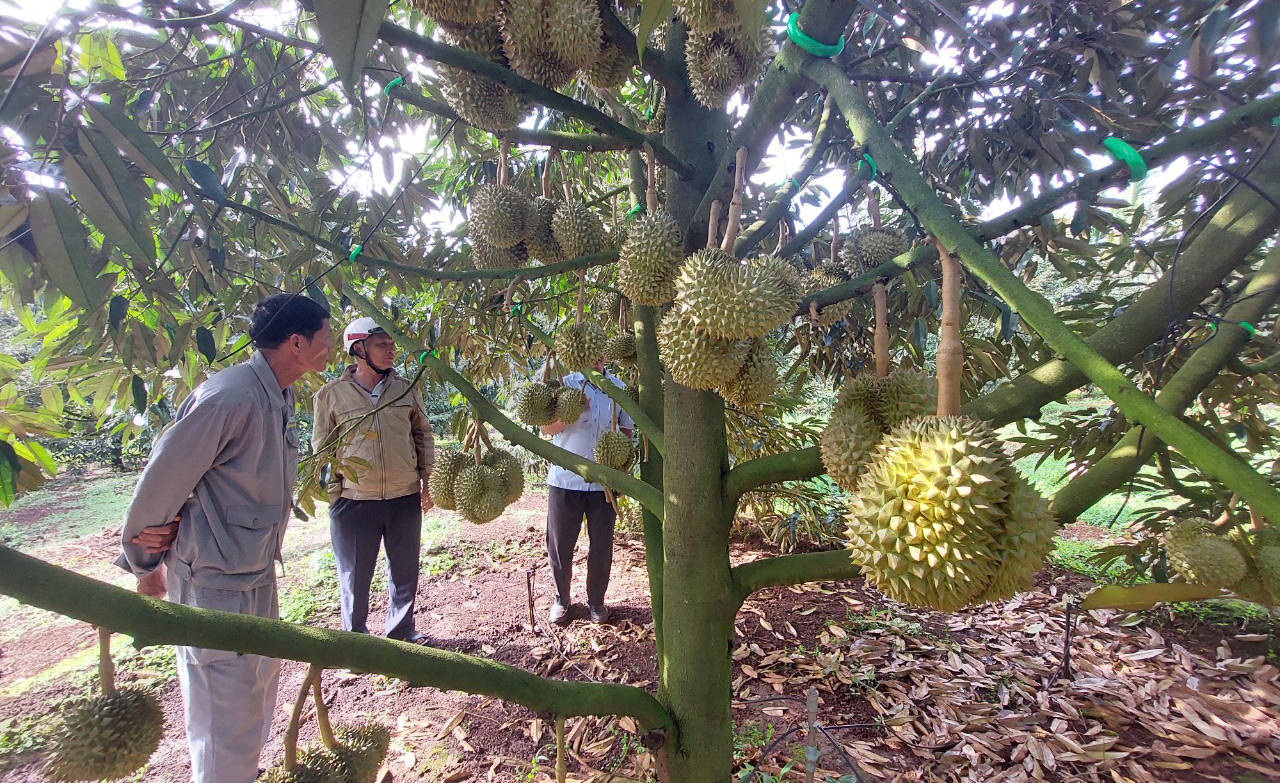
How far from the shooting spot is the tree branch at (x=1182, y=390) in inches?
46.5

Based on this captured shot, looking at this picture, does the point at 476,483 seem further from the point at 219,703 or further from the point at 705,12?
the point at 705,12

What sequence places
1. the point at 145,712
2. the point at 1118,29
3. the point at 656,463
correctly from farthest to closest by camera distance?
the point at 656,463
the point at 1118,29
the point at 145,712

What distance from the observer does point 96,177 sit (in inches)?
32.7

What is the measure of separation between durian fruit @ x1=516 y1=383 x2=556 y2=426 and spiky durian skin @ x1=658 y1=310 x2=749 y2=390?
1.33 m

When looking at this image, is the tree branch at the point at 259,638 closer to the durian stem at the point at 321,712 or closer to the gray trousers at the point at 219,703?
the durian stem at the point at 321,712

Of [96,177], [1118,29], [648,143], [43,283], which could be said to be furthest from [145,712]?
[1118,29]

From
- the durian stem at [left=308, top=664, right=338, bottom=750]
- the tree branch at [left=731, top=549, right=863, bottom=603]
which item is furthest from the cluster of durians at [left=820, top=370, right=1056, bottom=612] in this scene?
the durian stem at [left=308, top=664, right=338, bottom=750]

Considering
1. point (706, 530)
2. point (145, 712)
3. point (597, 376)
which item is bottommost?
point (145, 712)

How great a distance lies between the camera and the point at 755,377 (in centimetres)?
139

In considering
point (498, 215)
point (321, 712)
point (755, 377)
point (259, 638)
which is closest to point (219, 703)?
point (321, 712)

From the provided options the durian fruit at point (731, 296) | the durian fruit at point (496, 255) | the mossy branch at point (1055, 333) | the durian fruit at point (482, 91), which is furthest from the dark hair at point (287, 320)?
the mossy branch at point (1055, 333)

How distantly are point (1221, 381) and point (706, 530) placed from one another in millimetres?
2021

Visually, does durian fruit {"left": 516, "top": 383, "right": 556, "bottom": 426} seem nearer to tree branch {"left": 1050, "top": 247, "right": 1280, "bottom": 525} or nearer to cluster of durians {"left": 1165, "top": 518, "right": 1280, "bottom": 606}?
tree branch {"left": 1050, "top": 247, "right": 1280, "bottom": 525}

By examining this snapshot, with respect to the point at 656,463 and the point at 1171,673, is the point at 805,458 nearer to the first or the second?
the point at 656,463
